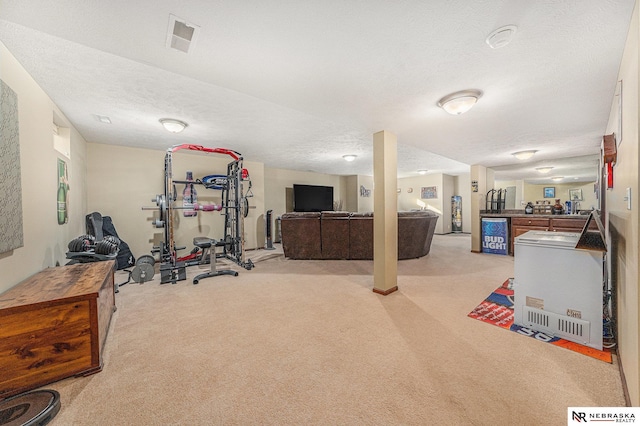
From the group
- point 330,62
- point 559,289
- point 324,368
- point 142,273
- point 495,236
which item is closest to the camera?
point 324,368

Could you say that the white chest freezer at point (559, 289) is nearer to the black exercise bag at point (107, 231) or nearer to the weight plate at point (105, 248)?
the weight plate at point (105, 248)

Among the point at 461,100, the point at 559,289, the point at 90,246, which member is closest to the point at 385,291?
the point at 559,289

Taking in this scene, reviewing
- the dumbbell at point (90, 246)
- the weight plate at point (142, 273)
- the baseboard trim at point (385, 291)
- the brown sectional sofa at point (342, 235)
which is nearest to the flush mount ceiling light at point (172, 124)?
the dumbbell at point (90, 246)

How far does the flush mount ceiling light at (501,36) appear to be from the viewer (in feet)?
4.90

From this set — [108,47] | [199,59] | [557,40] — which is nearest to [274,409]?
[199,59]

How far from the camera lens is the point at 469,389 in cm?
150

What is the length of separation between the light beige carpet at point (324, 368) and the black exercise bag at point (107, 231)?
179 cm

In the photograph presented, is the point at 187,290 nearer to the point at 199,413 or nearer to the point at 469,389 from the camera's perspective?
the point at 199,413

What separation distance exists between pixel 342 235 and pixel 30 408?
4514mm

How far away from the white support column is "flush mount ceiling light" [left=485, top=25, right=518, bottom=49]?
168 centimetres

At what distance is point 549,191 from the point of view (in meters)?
9.98

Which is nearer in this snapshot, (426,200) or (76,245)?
(76,245)

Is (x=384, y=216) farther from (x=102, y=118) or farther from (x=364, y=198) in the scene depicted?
(x=364, y=198)

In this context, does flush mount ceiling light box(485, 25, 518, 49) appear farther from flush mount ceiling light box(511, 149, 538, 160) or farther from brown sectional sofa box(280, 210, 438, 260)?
flush mount ceiling light box(511, 149, 538, 160)
